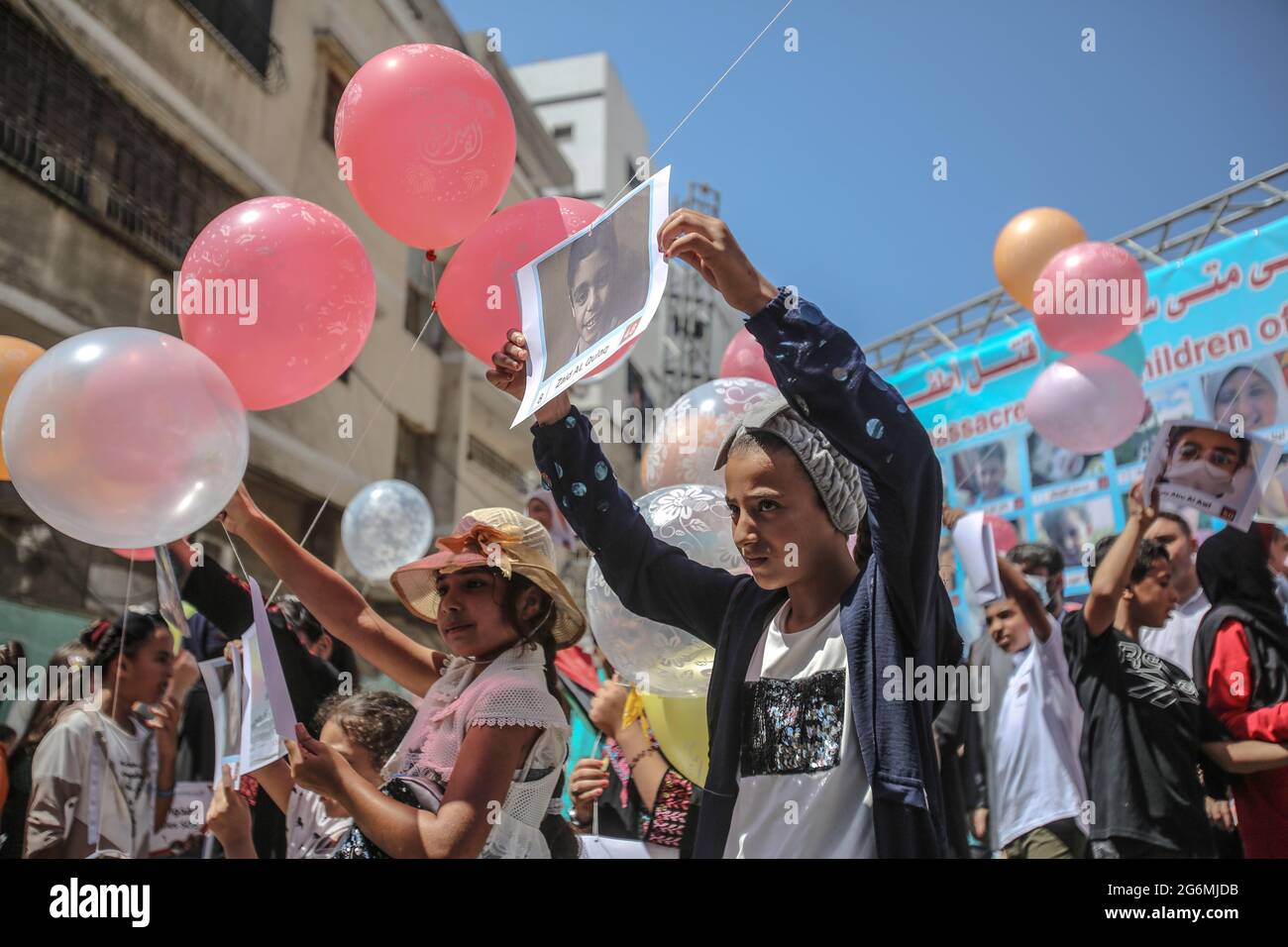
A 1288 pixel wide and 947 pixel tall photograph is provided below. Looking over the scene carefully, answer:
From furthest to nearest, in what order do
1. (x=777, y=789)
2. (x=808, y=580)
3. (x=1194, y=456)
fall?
(x=1194, y=456)
(x=808, y=580)
(x=777, y=789)

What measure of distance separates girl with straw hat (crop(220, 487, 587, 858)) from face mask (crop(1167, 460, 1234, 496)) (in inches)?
77.4

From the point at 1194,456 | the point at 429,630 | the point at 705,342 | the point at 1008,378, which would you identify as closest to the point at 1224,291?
the point at 1008,378

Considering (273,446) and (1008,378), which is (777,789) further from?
(273,446)

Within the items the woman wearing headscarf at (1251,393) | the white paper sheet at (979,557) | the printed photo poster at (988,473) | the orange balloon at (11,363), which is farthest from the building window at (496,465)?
the orange balloon at (11,363)

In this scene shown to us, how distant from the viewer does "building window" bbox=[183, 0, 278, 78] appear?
372 inches

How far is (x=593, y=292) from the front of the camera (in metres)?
1.98

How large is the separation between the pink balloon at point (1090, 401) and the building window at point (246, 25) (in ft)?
25.9

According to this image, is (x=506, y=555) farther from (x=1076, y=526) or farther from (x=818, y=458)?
(x=1076, y=526)

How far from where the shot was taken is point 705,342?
19531 mm

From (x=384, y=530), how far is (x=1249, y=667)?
4.65 m

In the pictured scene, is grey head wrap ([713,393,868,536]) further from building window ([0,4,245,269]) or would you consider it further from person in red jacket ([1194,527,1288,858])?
building window ([0,4,245,269])

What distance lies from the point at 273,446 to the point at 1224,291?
781cm

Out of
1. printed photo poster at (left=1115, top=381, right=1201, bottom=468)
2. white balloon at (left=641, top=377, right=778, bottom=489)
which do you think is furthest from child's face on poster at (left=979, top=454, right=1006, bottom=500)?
white balloon at (left=641, top=377, right=778, bottom=489)

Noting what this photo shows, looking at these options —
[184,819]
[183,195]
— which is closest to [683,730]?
[184,819]
